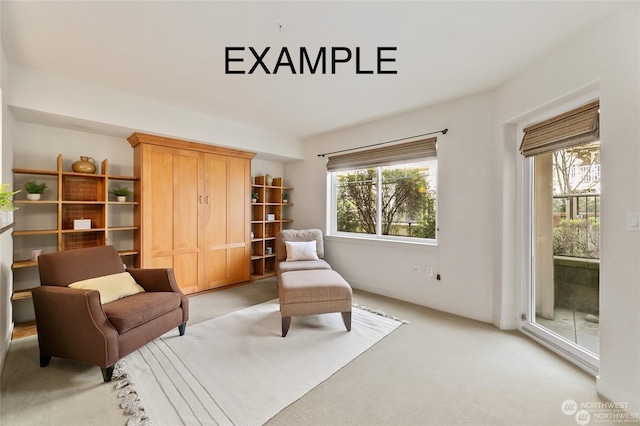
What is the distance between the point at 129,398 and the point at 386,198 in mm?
3439

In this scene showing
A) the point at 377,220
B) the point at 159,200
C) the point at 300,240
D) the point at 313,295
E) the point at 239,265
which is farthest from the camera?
the point at 239,265

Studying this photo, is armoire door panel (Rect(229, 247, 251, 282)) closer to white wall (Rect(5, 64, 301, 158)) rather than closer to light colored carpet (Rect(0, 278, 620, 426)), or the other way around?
white wall (Rect(5, 64, 301, 158))

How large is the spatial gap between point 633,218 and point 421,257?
6.54ft

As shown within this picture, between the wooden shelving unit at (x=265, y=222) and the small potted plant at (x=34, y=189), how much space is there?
2.53 m

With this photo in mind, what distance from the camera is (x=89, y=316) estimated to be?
1832 mm

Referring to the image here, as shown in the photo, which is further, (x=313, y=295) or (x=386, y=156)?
(x=386, y=156)

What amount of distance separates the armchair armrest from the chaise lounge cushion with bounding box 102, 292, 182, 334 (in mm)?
60

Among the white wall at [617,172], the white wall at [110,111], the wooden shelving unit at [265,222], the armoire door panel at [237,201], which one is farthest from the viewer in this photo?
the wooden shelving unit at [265,222]

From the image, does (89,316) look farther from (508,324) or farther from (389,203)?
(508,324)

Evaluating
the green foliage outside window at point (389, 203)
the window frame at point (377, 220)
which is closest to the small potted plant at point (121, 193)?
the window frame at point (377, 220)

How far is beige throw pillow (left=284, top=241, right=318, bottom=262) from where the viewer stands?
389cm

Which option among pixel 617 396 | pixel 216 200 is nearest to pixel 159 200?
pixel 216 200

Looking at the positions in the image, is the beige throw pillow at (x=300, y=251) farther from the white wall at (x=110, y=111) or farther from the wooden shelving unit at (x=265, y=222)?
the white wall at (x=110, y=111)

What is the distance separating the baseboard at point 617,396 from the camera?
1.59m
